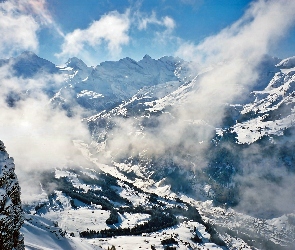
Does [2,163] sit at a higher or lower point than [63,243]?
lower

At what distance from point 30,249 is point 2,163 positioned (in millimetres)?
55176

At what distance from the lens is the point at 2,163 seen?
850 inches

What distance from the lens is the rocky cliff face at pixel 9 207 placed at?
20.6 meters

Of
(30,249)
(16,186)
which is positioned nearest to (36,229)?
(30,249)

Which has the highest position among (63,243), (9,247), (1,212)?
(63,243)

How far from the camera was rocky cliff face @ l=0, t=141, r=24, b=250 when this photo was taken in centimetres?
2059

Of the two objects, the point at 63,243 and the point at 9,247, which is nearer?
the point at 9,247

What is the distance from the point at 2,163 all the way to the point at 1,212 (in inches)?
125

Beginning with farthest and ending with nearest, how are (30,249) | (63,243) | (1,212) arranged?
1. (63,243)
2. (30,249)
3. (1,212)

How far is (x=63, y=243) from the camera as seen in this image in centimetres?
11012

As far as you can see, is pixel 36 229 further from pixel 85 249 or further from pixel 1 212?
pixel 1 212

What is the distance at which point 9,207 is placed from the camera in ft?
68.8

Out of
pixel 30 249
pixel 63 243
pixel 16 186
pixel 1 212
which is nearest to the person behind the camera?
pixel 1 212

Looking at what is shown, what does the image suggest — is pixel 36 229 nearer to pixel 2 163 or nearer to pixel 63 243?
pixel 63 243
